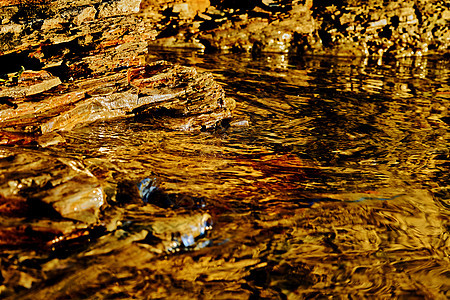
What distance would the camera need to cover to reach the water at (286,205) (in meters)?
2.47

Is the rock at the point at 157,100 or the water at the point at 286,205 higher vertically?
the rock at the point at 157,100

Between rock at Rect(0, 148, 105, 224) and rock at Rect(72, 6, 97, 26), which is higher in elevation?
rock at Rect(72, 6, 97, 26)

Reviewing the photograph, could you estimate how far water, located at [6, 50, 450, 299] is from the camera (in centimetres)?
247

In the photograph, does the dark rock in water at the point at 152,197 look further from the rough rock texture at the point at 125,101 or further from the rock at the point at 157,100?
the rock at the point at 157,100

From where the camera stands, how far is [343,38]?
11.0 m

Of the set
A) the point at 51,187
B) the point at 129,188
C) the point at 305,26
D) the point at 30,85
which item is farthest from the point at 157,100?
the point at 305,26

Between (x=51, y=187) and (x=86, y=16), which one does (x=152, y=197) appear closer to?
(x=51, y=187)

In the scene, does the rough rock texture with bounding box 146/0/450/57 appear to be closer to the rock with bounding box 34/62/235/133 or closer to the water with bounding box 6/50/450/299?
the water with bounding box 6/50/450/299

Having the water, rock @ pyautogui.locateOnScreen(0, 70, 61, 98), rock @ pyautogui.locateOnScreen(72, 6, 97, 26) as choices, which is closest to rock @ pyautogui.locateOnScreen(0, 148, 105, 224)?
the water

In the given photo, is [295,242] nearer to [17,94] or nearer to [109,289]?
[109,289]

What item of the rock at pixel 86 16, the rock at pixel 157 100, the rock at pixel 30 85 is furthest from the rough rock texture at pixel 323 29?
the rock at pixel 30 85

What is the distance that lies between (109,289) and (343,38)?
1059 cm

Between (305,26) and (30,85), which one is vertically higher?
(305,26)

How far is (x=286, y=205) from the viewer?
3.27 m
